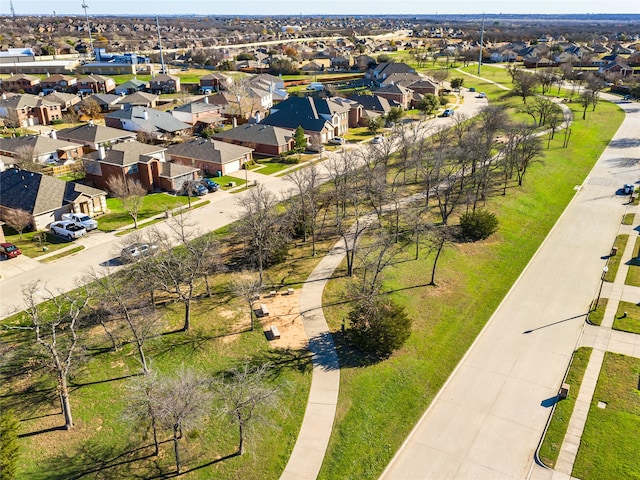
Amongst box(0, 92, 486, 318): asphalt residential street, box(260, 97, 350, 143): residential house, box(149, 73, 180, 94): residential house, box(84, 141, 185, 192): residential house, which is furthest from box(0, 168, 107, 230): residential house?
box(149, 73, 180, 94): residential house

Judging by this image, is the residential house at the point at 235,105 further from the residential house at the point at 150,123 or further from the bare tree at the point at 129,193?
the bare tree at the point at 129,193

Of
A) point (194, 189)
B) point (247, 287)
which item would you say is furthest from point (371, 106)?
point (247, 287)

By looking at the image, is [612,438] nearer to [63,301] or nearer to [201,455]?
[201,455]

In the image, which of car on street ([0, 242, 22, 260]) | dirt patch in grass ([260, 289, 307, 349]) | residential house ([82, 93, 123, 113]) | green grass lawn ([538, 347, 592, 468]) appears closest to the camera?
green grass lawn ([538, 347, 592, 468])

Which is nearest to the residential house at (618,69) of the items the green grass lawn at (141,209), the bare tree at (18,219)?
the green grass lawn at (141,209)

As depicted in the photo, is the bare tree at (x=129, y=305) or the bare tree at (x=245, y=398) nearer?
the bare tree at (x=245, y=398)

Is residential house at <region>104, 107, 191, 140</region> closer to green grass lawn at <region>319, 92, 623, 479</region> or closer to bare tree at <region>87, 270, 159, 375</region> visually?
bare tree at <region>87, 270, 159, 375</region>
